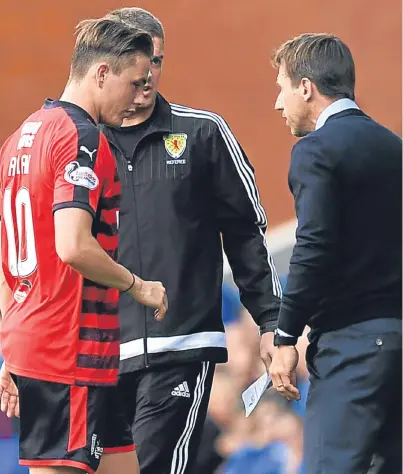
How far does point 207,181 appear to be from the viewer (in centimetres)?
389

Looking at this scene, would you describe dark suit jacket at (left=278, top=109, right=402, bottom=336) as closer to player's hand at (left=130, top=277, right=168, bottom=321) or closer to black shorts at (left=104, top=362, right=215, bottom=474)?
player's hand at (left=130, top=277, right=168, bottom=321)

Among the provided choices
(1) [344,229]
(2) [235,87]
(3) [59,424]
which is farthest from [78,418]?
(2) [235,87]

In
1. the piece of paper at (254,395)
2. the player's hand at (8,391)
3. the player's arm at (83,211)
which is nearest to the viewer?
the player's arm at (83,211)

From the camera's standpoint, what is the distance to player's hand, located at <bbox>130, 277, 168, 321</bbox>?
127 inches

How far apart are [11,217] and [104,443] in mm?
756

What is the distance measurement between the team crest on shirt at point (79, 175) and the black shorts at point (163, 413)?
840mm

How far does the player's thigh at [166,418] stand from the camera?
3.75 m

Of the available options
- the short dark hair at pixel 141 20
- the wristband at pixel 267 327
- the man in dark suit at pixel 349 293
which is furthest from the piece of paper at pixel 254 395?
the short dark hair at pixel 141 20

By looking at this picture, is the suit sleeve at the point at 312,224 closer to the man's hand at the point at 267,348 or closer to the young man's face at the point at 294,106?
the young man's face at the point at 294,106

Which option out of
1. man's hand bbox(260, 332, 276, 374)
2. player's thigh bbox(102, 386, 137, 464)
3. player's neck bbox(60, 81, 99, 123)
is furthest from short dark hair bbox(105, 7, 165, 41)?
player's thigh bbox(102, 386, 137, 464)

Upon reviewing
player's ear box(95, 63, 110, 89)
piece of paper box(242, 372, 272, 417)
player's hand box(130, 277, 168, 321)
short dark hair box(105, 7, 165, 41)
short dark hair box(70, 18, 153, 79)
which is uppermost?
short dark hair box(105, 7, 165, 41)

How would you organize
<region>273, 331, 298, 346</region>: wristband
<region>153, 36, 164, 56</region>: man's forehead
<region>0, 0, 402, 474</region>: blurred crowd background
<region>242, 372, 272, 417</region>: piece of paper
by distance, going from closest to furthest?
1. <region>273, 331, 298, 346</region>: wristband
2. <region>242, 372, 272, 417</region>: piece of paper
3. <region>153, 36, 164, 56</region>: man's forehead
4. <region>0, 0, 402, 474</region>: blurred crowd background

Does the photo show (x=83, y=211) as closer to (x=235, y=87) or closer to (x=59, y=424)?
(x=59, y=424)

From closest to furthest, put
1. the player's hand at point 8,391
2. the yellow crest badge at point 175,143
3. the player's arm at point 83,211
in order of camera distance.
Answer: the player's arm at point 83,211
the player's hand at point 8,391
the yellow crest badge at point 175,143
